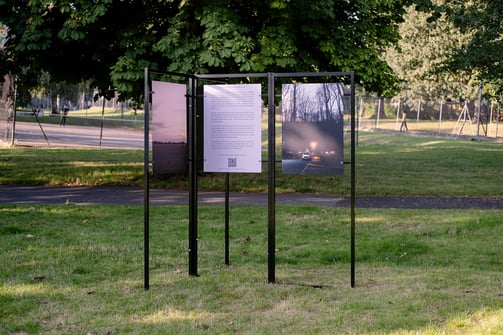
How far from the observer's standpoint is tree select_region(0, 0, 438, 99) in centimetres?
1548

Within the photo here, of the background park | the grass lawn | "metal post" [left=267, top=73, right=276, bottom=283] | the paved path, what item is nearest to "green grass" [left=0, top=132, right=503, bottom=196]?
the background park

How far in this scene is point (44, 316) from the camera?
6516 mm

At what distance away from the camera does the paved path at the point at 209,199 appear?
14.5 metres

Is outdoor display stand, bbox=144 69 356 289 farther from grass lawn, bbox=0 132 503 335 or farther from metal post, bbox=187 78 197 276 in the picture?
grass lawn, bbox=0 132 503 335

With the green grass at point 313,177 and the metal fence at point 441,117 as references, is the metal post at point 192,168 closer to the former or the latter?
the green grass at point 313,177

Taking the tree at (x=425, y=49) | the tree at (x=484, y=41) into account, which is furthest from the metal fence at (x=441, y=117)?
the tree at (x=484, y=41)

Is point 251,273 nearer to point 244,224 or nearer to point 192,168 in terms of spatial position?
point 192,168

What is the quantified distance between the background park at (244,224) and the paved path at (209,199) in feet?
1.21

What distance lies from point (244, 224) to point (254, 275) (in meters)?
3.61

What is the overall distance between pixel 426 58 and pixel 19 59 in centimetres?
3935

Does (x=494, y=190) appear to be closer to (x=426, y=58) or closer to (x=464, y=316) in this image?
(x=464, y=316)

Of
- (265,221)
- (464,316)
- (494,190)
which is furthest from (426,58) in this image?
(464,316)

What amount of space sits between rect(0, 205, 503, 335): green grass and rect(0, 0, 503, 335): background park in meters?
0.03

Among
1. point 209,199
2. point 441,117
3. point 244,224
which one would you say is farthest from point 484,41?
point 441,117
